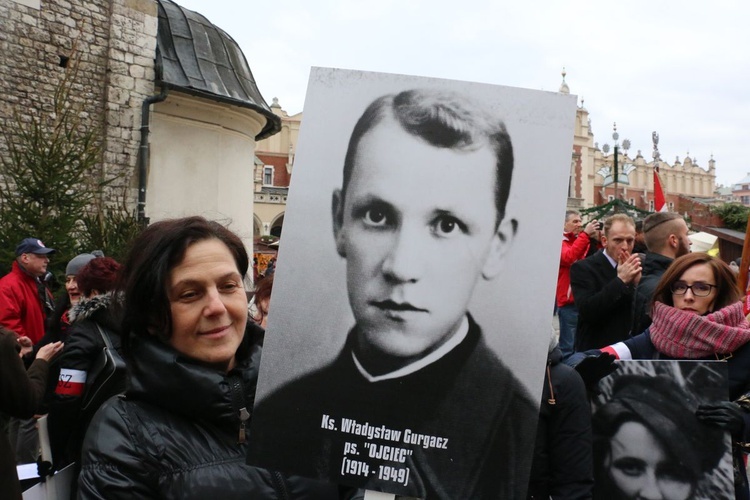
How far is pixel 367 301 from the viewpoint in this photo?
5.40ft

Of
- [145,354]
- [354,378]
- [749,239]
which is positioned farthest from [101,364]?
[749,239]

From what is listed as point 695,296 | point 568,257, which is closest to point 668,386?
point 695,296

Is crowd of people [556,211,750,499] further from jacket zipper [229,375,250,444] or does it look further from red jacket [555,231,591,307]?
red jacket [555,231,591,307]

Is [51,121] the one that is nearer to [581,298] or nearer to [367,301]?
[581,298]

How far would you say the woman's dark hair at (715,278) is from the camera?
3391 mm

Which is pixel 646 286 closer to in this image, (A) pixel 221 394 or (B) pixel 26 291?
(A) pixel 221 394

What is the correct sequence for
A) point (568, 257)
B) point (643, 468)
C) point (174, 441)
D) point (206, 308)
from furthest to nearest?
point (568, 257), point (643, 468), point (206, 308), point (174, 441)

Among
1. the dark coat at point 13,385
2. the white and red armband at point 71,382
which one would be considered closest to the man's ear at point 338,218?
the dark coat at point 13,385

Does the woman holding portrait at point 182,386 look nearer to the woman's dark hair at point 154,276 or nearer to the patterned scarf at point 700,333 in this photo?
the woman's dark hair at point 154,276

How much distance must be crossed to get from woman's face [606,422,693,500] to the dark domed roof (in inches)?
527

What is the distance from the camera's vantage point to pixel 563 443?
2.50 metres

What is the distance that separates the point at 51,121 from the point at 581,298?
10.8 metres

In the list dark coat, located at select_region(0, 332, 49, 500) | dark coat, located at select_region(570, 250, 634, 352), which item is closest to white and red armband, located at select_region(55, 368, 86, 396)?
dark coat, located at select_region(0, 332, 49, 500)

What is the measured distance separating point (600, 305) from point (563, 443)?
7.73 feet
